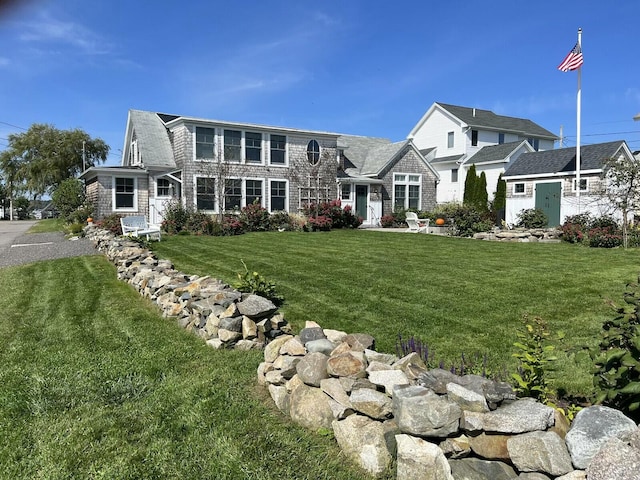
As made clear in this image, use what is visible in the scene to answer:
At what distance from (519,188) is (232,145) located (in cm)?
1365

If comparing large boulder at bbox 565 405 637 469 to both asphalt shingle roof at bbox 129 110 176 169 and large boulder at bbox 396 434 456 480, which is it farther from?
asphalt shingle roof at bbox 129 110 176 169

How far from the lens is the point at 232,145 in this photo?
70.0 feet

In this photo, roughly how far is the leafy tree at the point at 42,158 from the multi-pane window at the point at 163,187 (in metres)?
30.1

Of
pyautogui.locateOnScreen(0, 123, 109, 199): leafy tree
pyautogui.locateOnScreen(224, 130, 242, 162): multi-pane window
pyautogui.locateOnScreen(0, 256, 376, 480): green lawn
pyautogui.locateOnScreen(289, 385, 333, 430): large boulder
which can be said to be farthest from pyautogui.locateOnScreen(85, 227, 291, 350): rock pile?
pyautogui.locateOnScreen(0, 123, 109, 199): leafy tree

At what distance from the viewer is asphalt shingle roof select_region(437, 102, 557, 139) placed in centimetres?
3167

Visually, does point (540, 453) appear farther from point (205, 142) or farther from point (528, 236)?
point (205, 142)

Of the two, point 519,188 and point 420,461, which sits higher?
point 519,188

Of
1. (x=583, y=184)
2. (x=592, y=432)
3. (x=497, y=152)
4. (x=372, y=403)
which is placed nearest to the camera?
(x=592, y=432)

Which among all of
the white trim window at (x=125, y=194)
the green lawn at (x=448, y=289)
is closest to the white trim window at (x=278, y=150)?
the white trim window at (x=125, y=194)

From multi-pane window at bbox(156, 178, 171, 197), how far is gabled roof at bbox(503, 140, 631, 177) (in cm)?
1623

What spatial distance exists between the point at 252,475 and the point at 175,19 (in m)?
2.52

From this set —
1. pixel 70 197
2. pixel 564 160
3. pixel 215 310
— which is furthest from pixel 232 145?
pixel 215 310

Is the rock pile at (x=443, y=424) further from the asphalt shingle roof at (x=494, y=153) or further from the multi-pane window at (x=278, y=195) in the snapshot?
the asphalt shingle roof at (x=494, y=153)

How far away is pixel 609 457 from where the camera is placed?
185 centimetres
